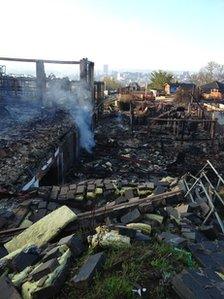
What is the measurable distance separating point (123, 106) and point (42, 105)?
940 cm

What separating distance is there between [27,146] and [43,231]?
15.2 feet

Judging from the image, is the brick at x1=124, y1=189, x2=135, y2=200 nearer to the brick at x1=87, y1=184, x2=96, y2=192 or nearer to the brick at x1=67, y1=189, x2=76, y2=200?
the brick at x1=87, y1=184, x2=96, y2=192

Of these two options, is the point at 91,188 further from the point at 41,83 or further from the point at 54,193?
the point at 41,83

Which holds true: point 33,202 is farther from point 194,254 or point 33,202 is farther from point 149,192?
point 194,254

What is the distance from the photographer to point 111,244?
12.9ft

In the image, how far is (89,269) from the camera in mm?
3406

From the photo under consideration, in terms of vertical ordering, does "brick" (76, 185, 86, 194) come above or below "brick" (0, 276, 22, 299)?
below

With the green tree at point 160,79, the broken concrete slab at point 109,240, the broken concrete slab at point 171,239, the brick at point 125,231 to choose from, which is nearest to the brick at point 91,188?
the broken concrete slab at point 171,239

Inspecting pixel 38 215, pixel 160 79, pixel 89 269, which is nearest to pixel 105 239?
pixel 89 269

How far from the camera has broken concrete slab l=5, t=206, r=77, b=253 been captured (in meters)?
4.65

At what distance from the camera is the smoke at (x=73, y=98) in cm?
1620

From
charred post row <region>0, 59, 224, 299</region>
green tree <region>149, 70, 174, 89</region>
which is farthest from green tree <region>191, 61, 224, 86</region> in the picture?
charred post row <region>0, 59, 224, 299</region>

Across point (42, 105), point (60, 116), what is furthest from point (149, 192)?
point (42, 105)

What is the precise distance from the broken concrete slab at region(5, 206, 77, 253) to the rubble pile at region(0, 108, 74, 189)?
2037mm
